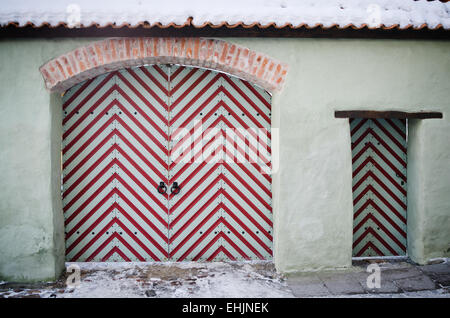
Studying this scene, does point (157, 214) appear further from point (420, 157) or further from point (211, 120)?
point (420, 157)

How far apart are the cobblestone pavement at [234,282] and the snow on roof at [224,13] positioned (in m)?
3.16

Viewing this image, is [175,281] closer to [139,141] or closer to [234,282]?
[234,282]

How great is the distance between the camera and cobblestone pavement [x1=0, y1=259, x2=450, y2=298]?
12.9ft

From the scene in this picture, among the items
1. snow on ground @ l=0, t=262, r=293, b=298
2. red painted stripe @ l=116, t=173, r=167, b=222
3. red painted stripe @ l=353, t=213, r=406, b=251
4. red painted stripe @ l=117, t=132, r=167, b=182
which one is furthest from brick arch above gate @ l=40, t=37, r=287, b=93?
snow on ground @ l=0, t=262, r=293, b=298

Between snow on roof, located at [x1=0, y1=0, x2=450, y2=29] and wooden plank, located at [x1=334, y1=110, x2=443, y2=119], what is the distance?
1057 mm

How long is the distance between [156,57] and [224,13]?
1.01m

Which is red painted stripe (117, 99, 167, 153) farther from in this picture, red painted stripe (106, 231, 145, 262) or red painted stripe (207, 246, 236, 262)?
red painted stripe (207, 246, 236, 262)

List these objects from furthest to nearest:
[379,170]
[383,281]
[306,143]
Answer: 1. [379,170]
2. [306,143]
3. [383,281]

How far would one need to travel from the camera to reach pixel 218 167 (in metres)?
4.83

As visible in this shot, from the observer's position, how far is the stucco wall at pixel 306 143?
4160mm

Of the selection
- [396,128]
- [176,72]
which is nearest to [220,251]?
[176,72]

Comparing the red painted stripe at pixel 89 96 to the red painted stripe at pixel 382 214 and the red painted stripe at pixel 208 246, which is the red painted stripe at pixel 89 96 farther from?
the red painted stripe at pixel 382 214

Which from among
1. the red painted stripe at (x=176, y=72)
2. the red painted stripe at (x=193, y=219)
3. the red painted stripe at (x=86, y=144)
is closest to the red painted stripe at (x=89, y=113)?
the red painted stripe at (x=86, y=144)
